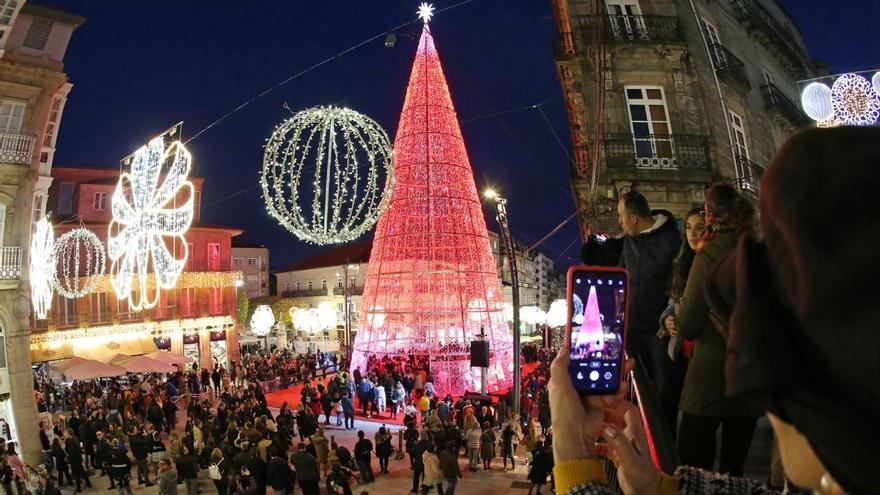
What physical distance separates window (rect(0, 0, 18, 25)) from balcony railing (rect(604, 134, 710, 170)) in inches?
632

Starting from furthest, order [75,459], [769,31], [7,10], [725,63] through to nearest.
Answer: [769,31] → [725,63] → [7,10] → [75,459]

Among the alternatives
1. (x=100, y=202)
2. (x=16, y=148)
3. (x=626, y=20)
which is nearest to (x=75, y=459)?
(x=16, y=148)

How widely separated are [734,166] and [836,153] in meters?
17.1

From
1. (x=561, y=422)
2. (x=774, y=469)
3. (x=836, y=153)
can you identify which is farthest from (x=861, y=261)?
(x=774, y=469)

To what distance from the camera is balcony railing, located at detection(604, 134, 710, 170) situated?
46.3 ft

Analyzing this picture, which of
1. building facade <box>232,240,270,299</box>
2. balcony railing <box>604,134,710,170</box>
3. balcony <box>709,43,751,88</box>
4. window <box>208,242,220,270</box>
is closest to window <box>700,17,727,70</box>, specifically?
balcony <box>709,43,751,88</box>

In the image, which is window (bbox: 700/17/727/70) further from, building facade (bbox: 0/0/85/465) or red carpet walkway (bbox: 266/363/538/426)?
building facade (bbox: 0/0/85/465)

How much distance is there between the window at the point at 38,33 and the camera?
54.1 ft

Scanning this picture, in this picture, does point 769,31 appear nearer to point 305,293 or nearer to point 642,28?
point 642,28

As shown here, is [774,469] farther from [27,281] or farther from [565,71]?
[27,281]

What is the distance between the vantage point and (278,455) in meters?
12.2

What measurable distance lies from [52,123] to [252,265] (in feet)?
140

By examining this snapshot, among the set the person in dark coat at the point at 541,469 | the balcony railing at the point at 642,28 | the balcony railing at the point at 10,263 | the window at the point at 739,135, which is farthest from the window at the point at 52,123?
the window at the point at 739,135

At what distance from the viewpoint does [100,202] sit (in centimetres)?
3028
